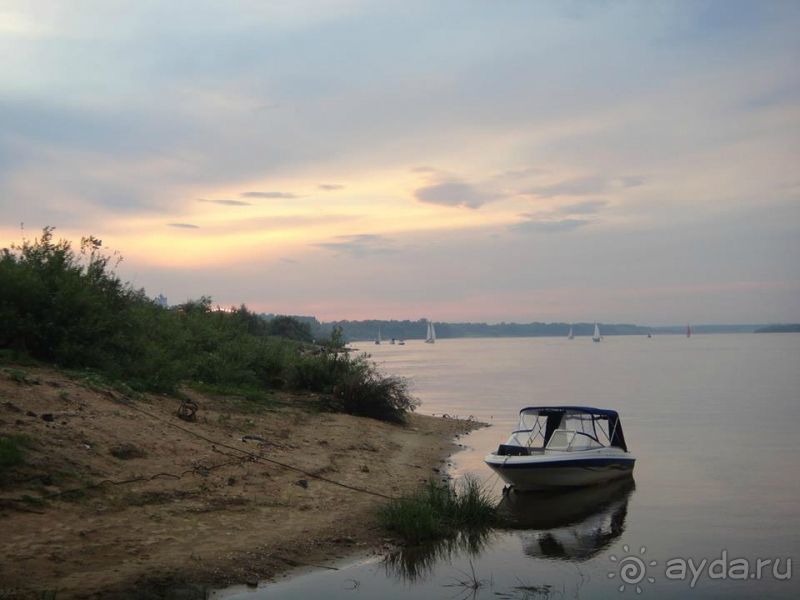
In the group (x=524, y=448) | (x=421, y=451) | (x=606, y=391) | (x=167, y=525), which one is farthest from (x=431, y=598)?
(x=606, y=391)

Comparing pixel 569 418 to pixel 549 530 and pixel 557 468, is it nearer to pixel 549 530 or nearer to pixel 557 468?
pixel 557 468

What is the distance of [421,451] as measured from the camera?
71.4 feet

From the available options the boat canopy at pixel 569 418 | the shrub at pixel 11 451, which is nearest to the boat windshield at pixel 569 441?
the boat canopy at pixel 569 418

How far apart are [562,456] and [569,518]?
2456mm

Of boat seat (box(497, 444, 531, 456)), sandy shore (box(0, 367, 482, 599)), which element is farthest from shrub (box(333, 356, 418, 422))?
boat seat (box(497, 444, 531, 456))

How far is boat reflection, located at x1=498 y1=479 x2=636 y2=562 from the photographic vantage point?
1277cm

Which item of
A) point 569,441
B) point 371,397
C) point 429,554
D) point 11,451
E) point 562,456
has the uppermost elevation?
point 11,451

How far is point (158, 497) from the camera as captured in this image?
11359 mm

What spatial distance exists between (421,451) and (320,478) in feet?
24.0

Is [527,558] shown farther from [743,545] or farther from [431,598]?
[743,545]

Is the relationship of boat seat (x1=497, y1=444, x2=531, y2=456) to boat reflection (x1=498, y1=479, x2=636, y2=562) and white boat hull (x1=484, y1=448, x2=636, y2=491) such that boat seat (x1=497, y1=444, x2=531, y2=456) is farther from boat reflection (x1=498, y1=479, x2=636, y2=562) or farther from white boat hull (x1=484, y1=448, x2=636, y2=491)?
boat reflection (x1=498, y1=479, x2=636, y2=562)

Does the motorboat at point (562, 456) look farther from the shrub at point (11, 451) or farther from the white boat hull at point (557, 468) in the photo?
the shrub at point (11, 451)

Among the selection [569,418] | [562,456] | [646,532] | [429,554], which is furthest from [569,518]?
[569,418]

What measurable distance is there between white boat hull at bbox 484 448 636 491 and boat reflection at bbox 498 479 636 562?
9.0 inches
